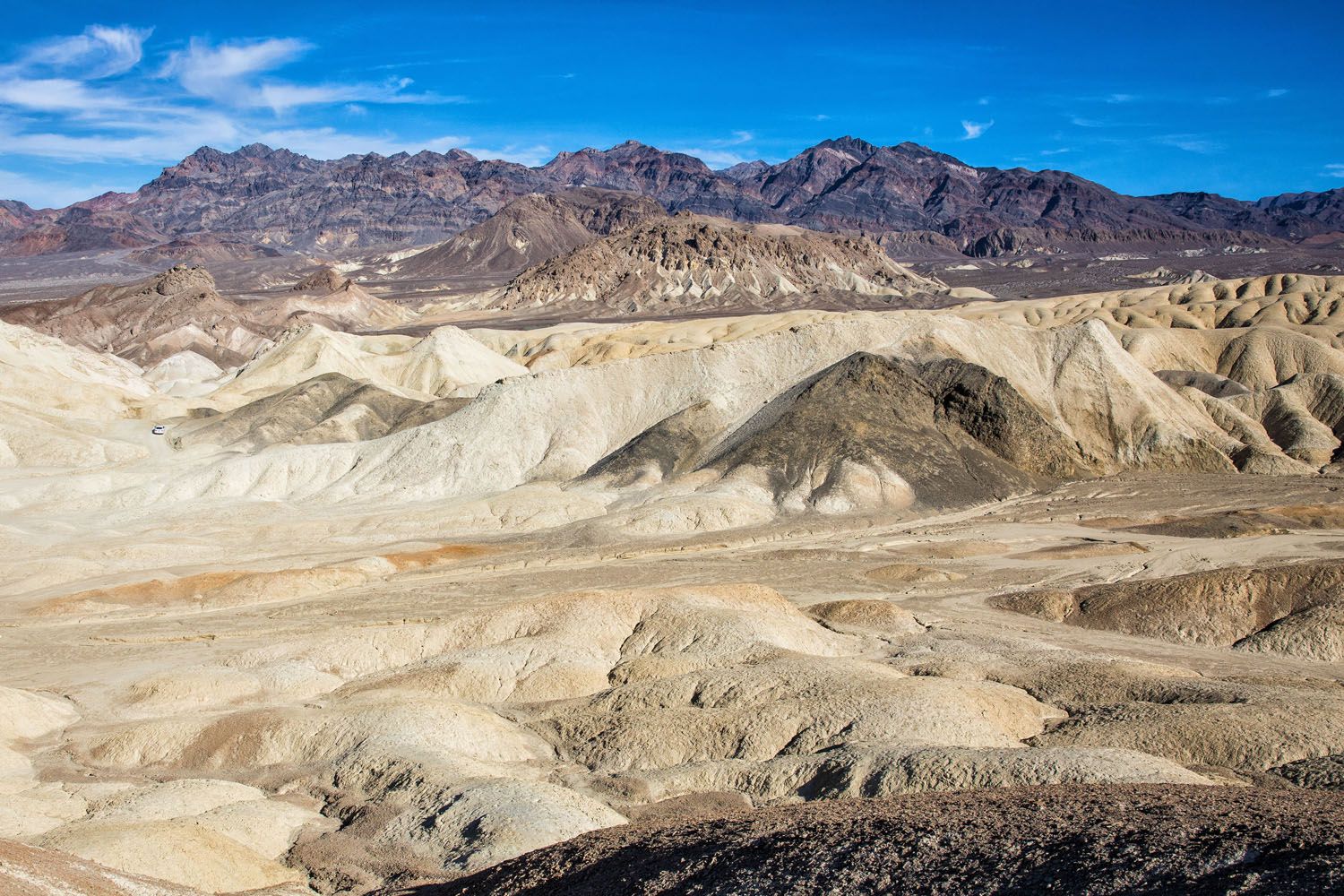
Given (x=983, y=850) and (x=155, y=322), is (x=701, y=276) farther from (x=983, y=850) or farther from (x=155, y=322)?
(x=983, y=850)

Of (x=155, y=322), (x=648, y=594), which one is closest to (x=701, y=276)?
(x=155, y=322)

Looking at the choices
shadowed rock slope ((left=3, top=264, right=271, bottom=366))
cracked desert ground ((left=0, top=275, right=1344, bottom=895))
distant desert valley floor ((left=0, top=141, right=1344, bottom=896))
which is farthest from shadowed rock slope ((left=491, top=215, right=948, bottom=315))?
cracked desert ground ((left=0, top=275, right=1344, bottom=895))

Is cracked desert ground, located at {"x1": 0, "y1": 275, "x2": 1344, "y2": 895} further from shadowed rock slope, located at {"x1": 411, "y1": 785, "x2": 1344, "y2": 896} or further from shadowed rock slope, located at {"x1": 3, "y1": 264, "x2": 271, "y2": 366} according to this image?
shadowed rock slope, located at {"x1": 3, "y1": 264, "x2": 271, "y2": 366}

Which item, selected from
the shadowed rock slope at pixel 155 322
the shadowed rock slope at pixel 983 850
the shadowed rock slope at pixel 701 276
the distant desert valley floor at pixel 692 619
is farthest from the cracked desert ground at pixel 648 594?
the shadowed rock slope at pixel 701 276

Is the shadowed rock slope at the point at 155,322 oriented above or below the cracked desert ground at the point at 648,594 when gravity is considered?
above

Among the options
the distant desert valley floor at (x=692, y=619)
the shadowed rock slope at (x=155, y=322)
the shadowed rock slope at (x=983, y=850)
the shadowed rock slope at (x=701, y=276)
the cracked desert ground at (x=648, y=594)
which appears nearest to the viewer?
the shadowed rock slope at (x=983, y=850)

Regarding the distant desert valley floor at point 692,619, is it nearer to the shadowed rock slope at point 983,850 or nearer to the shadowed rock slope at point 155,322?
the shadowed rock slope at point 983,850

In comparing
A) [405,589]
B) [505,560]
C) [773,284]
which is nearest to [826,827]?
[405,589]
